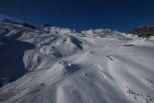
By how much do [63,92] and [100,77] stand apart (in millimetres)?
1481

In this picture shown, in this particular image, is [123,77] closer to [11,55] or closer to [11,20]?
[11,55]

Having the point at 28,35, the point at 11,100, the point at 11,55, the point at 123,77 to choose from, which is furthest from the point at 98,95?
the point at 28,35

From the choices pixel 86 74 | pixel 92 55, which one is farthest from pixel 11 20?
pixel 86 74

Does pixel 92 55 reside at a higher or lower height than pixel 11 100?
higher

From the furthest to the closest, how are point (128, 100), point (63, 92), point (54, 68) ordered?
1. point (54, 68)
2. point (63, 92)
3. point (128, 100)

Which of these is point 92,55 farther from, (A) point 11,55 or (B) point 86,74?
(A) point 11,55

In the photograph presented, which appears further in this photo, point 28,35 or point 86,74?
point 28,35

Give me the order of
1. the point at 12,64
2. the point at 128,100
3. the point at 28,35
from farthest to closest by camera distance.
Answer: the point at 28,35 → the point at 12,64 → the point at 128,100

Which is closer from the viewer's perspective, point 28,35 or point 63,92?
point 63,92

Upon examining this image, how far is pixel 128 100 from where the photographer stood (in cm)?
458

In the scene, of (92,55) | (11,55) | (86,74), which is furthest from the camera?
(11,55)

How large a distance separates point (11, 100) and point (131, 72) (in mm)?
3912

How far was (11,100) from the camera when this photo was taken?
Result: 5109 mm

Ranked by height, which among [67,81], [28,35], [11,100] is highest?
[28,35]
